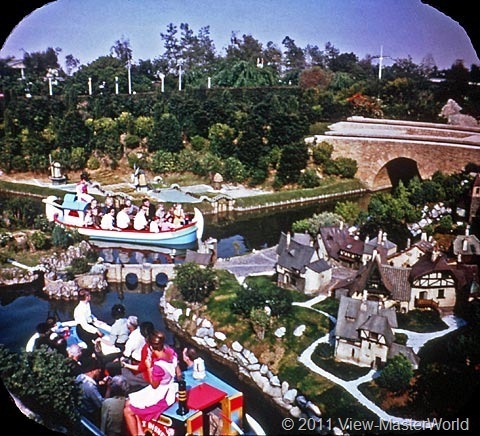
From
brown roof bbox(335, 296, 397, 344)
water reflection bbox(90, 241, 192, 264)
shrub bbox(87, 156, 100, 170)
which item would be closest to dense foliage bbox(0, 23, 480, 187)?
shrub bbox(87, 156, 100, 170)

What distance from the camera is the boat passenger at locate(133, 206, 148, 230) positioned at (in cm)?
611

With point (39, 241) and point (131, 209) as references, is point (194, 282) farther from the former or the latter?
point (39, 241)

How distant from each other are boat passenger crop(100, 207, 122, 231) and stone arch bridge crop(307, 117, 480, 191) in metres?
1.84

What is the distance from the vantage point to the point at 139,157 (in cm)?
626

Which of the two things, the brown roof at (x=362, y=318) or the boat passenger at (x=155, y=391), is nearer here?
the brown roof at (x=362, y=318)

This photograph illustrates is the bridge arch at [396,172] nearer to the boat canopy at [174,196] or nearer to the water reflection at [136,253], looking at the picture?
the boat canopy at [174,196]

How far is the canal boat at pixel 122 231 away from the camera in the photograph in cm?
611

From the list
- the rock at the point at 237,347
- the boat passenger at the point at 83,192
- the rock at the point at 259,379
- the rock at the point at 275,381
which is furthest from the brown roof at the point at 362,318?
the boat passenger at the point at 83,192

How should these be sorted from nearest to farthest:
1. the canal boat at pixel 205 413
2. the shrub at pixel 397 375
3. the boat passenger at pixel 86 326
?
the shrub at pixel 397 375 → the canal boat at pixel 205 413 → the boat passenger at pixel 86 326

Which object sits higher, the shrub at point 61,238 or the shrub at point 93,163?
the shrub at point 93,163

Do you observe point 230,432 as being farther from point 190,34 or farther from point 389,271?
point 190,34

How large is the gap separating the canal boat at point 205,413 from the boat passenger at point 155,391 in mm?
56

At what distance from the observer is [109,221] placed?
6215 millimetres

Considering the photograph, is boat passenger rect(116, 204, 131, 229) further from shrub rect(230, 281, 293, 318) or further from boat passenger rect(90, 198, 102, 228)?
shrub rect(230, 281, 293, 318)
